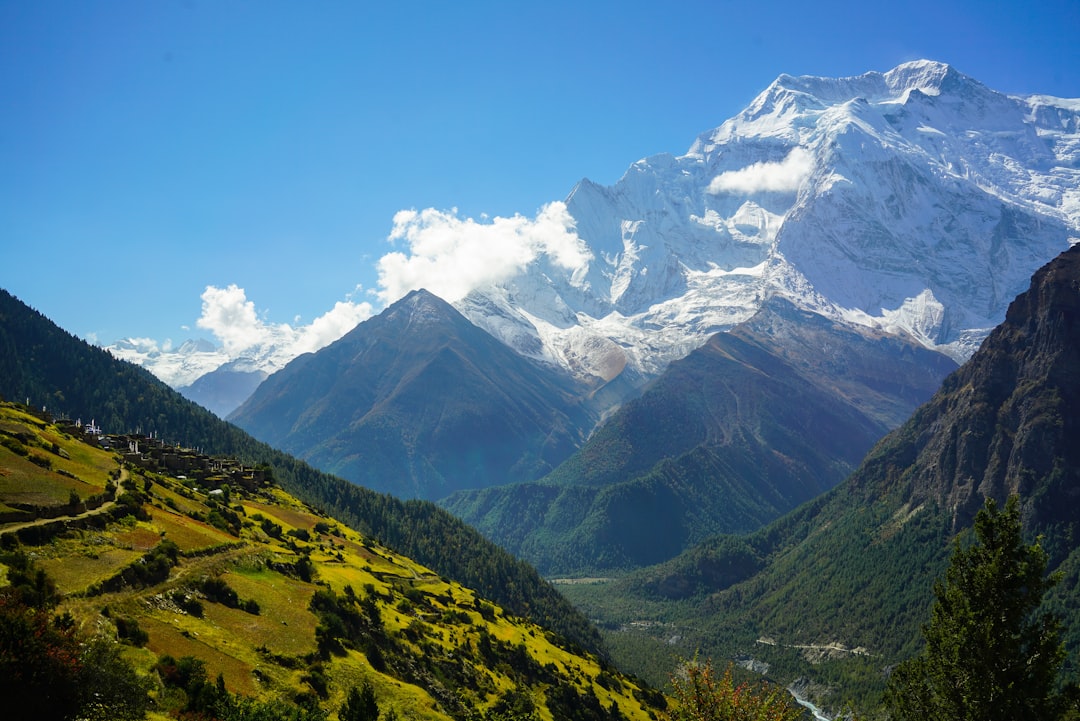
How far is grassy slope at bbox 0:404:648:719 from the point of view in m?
60.2

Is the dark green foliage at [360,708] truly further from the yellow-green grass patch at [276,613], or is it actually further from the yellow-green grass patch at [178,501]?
the yellow-green grass patch at [178,501]

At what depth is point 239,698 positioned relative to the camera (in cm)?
5391

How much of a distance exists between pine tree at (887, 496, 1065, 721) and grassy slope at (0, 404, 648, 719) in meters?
45.1

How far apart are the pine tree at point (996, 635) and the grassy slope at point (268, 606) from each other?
45126 millimetres

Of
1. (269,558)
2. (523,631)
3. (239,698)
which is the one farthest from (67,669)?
(523,631)

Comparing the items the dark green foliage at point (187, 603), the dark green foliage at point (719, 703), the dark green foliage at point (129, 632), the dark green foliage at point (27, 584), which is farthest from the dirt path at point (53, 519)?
the dark green foliage at point (719, 703)

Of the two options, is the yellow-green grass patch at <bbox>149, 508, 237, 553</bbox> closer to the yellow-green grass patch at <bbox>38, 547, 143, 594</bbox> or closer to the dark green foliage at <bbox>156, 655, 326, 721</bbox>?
the yellow-green grass patch at <bbox>38, 547, 143, 594</bbox>

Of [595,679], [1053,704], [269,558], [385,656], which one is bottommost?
[595,679]

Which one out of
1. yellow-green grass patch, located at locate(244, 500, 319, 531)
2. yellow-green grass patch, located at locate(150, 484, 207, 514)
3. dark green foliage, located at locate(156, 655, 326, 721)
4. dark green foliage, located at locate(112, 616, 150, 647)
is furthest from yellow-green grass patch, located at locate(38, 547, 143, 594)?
yellow-green grass patch, located at locate(244, 500, 319, 531)

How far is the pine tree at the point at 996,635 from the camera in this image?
53.0 m

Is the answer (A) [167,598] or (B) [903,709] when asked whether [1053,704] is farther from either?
(A) [167,598]

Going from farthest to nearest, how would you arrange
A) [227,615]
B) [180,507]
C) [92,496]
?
[180,507], [92,496], [227,615]

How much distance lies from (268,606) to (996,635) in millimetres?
62256

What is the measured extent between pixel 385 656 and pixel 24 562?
38.7 meters
